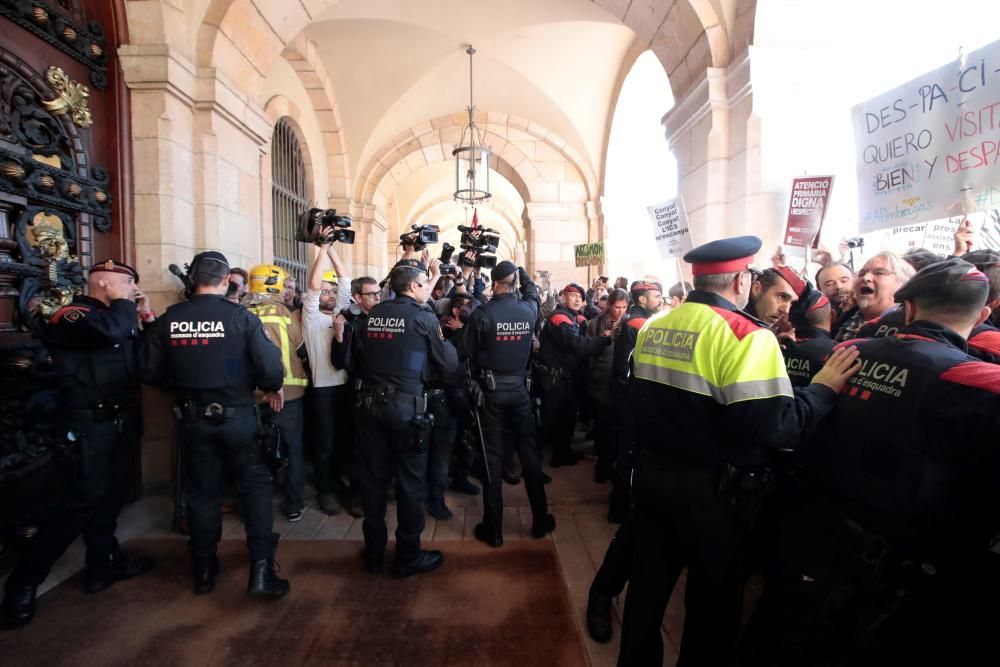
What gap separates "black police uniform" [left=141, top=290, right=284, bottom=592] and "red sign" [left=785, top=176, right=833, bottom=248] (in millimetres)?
3785

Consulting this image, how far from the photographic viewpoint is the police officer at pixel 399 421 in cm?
276

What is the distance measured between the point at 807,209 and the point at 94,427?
16.1 feet

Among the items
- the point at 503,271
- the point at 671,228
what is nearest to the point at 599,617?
the point at 503,271

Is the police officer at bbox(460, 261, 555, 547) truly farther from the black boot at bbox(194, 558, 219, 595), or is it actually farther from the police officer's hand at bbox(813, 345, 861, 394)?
the police officer's hand at bbox(813, 345, 861, 394)

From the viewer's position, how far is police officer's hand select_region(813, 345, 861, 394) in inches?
64.1

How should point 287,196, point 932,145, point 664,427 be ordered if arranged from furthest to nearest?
point 287,196, point 932,145, point 664,427

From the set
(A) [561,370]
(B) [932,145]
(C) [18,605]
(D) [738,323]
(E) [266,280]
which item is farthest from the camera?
(A) [561,370]

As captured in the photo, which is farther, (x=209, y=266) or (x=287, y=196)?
(x=287, y=196)

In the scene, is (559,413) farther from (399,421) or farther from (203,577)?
(203,577)

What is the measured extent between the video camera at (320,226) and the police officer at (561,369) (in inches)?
73.1

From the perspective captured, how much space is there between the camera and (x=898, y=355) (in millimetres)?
1500

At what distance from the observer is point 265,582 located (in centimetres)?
261

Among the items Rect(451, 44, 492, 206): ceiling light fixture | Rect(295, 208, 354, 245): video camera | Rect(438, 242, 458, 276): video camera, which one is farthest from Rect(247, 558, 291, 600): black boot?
Rect(451, 44, 492, 206): ceiling light fixture

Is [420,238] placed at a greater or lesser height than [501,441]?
greater
